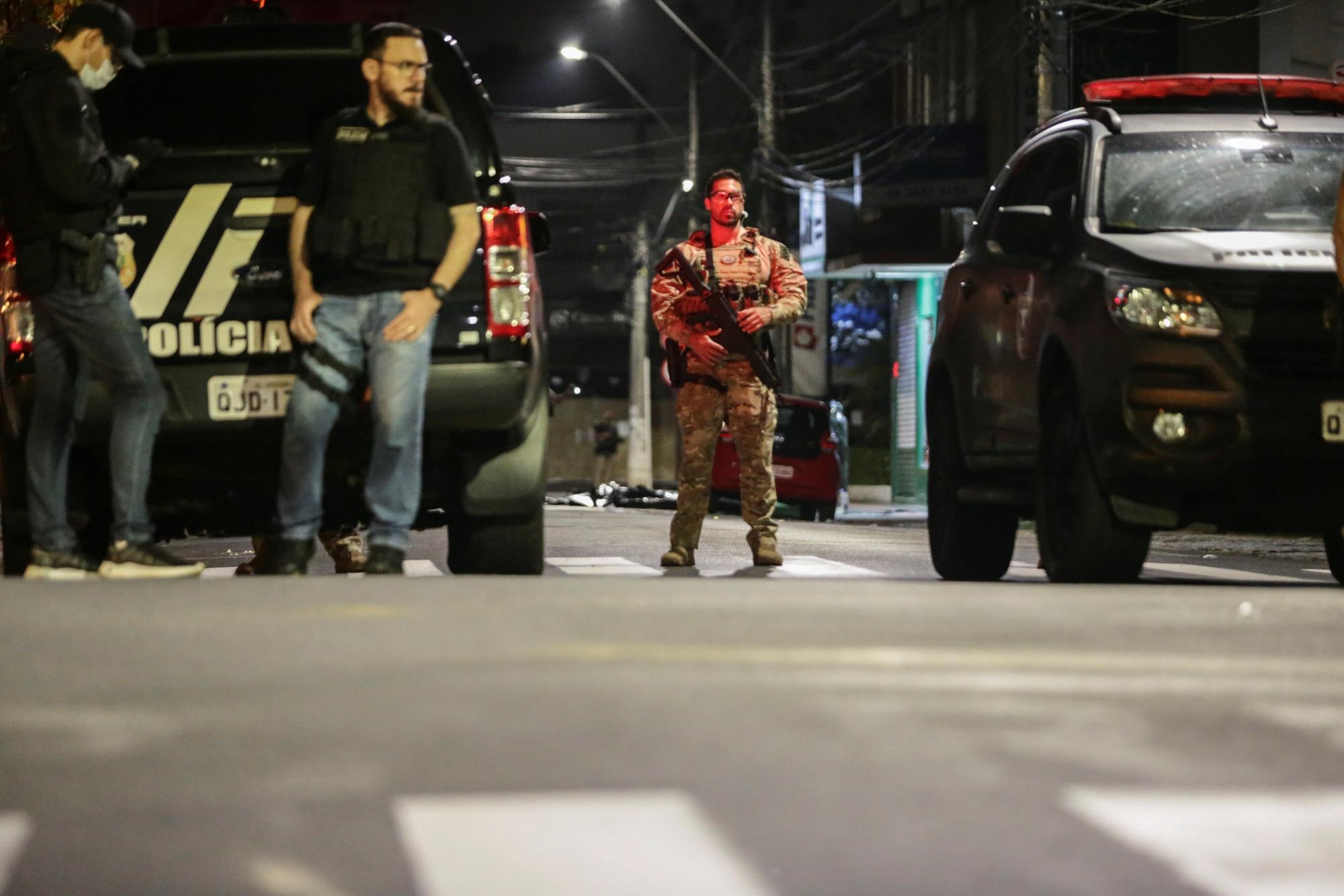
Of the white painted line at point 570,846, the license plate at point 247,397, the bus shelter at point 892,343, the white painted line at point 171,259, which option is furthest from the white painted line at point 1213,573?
the bus shelter at point 892,343

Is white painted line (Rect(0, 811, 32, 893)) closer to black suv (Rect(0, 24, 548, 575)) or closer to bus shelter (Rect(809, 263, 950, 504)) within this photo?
black suv (Rect(0, 24, 548, 575))

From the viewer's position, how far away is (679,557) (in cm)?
1081

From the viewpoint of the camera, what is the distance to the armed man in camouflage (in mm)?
10336

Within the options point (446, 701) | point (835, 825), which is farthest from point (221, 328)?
point (835, 825)

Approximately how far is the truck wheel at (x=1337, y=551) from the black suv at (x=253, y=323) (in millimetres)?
3516

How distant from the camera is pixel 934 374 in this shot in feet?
34.5

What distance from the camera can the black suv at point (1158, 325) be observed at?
306 inches

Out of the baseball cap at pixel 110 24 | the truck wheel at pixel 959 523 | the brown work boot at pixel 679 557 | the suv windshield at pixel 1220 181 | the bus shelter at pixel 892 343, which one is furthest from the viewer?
the bus shelter at pixel 892 343

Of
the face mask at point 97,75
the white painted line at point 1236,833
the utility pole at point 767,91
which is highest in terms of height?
the utility pole at point 767,91

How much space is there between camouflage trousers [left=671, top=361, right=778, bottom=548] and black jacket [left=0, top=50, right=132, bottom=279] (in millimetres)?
3847

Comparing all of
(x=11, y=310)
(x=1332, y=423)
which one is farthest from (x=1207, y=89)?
(x=11, y=310)

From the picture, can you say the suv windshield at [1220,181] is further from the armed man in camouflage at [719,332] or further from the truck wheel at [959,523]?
the armed man in camouflage at [719,332]

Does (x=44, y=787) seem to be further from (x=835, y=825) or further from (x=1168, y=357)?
(x=1168, y=357)

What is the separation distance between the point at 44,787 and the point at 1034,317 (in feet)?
17.6
